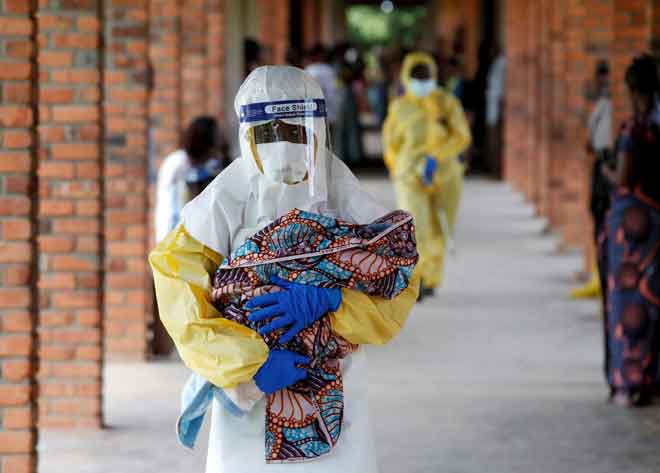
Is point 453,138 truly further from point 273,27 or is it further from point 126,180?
point 273,27

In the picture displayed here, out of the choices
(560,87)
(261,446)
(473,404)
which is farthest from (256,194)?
(560,87)

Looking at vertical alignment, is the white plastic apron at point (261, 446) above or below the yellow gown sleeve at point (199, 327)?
below

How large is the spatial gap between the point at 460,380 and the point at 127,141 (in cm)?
240

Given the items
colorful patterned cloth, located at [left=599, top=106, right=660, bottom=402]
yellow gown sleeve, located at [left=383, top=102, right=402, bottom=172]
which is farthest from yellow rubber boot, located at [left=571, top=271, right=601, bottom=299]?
colorful patterned cloth, located at [left=599, top=106, right=660, bottom=402]

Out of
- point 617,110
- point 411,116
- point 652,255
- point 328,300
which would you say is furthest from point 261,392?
point 411,116

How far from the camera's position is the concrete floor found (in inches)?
253

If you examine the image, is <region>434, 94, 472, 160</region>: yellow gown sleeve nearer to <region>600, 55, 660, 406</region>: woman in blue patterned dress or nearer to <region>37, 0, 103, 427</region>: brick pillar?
<region>600, 55, 660, 406</region>: woman in blue patterned dress

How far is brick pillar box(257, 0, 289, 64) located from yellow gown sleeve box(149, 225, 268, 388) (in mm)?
16614

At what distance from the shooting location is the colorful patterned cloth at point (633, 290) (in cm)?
739

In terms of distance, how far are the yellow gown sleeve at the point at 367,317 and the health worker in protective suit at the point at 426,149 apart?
23.5 feet

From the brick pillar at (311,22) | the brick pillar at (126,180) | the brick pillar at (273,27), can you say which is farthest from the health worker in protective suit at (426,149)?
the brick pillar at (311,22)

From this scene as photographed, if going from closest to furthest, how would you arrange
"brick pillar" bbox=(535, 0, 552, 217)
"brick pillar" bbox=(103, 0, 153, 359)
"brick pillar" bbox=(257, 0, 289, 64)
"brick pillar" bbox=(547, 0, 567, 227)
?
"brick pillar" bbox=(103, 0, 153, 359) < "brick pillar" bbox=(547, 0, 567, 227) < "brick pillar" bbox=(535, 0, 552, 217) < "brick pillar" bbox=(257, 0, 289, 64)

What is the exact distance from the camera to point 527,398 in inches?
307

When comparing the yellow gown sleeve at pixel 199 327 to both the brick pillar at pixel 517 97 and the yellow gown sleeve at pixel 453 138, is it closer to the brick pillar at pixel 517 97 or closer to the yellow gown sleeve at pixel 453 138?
the yellow gown sleeve at pixel 453 138
